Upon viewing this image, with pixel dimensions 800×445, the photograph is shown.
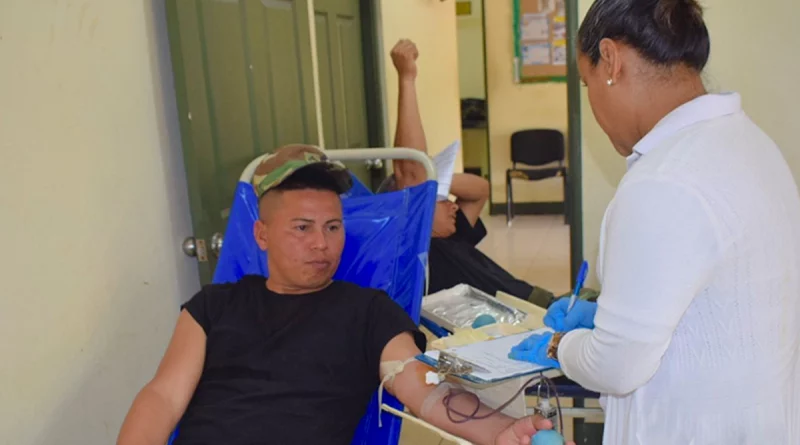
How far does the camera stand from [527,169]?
6207 mm

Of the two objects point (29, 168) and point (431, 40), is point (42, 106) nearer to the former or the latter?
point (29, 168)

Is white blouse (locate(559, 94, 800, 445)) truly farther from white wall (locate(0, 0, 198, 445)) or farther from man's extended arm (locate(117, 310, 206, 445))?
white wall (locate(0, 0, 198, 445))

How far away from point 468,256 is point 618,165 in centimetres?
55

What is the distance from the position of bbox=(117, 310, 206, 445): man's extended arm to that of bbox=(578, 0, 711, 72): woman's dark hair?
111 cm

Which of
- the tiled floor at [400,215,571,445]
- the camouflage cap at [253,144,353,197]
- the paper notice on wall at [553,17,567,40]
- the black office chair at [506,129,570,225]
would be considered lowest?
the tiled floor at [400,215,571,445]

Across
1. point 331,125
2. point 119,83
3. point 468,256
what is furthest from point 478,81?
point 119,83

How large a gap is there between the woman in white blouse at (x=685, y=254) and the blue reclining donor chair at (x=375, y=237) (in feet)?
2.61

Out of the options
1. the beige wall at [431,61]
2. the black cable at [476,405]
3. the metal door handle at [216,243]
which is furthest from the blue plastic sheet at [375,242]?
the beige wall at [431,61]

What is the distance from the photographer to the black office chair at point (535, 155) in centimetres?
612

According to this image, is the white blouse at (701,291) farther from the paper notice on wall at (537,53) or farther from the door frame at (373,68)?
the paper notice on wall at (537,53)

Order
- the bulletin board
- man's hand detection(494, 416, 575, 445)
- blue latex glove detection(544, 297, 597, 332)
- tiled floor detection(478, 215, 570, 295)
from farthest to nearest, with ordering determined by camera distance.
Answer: the bulletin board, tiled floor detection(478, 215, 570, 295), blue latex glove detection(544, 297, 597, 332), man's hand detection(494, 416, 575, 445)

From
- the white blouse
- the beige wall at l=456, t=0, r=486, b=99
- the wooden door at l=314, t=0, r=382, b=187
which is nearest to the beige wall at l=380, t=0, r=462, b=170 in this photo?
the wooden door at l=314, t=0, r=382, b=187

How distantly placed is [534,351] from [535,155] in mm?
5185

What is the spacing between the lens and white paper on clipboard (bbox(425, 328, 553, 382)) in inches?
45.4
